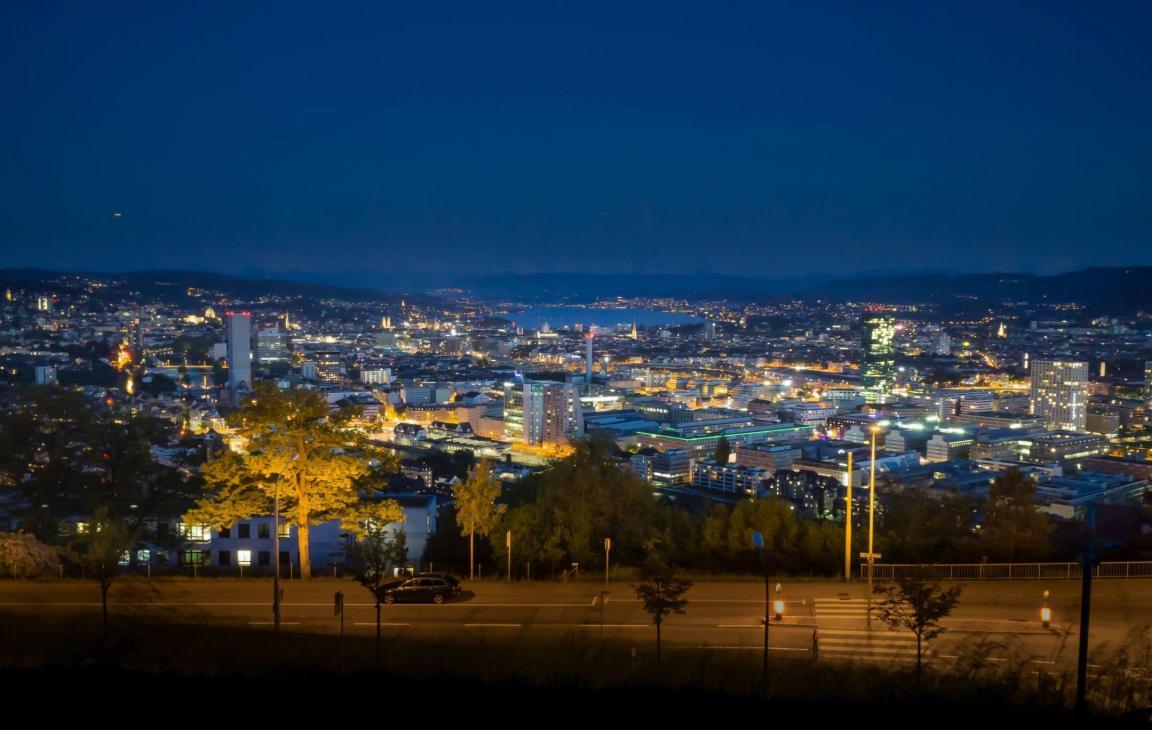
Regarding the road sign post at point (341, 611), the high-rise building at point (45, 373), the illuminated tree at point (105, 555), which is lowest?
the road sign post at point (341, 611)

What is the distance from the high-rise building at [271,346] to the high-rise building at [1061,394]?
168 feet

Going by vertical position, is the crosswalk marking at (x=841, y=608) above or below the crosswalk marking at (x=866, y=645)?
below

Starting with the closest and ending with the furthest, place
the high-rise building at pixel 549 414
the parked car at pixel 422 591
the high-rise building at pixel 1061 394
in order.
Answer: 1. the parked car at pixel 422 591
2. the high-rise building at pixel 1061 394
3. the high-rise building at pixel 549 414

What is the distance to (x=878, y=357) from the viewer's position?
249 feet

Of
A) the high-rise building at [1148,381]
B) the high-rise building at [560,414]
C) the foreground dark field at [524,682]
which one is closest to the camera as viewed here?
the foreground dark field at [524,682]

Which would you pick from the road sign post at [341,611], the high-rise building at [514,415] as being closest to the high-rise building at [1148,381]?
the high-rise building at [514,415]

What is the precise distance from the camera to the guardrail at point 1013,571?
10.1 metres

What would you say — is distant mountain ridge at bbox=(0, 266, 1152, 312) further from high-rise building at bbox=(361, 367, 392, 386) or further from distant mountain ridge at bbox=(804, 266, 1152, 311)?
high-rise building at bbox=(361, 367, 392, 386)

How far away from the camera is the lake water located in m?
122

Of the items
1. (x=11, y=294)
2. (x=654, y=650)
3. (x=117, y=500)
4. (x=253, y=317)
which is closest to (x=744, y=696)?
(x=654, y=650)

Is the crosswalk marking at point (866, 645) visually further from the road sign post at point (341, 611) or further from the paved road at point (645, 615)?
the road sign post at point (341, 611)

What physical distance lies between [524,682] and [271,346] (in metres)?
67.7

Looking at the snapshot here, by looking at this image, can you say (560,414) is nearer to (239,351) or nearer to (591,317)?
(239,351)

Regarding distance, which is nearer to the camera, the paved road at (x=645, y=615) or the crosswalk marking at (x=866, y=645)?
the crosswalk marking at (x=866, y=645)
